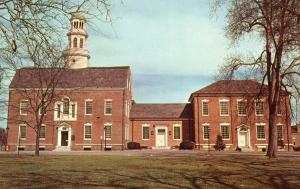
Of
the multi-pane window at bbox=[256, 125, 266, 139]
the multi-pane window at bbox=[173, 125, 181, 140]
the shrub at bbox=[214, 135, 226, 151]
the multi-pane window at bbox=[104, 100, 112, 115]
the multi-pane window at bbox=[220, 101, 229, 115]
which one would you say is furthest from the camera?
the multi-pane window at bbox=[173, 125, 181, 140]

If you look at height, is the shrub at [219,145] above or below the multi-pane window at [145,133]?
below

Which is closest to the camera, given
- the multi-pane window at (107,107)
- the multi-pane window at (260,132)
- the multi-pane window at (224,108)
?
the multi-pane window at (260,132)

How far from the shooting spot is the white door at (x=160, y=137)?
52375 millimetres

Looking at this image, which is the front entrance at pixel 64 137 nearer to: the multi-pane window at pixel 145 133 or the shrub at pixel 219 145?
the multi-pane window at pixel 145 133

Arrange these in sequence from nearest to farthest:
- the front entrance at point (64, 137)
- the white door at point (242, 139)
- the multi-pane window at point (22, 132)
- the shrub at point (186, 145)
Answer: the shrub at point (186, 145), the white door at point (242, 139), the front entrance at point (64, 137), the multi-pane window at point (22, 132)

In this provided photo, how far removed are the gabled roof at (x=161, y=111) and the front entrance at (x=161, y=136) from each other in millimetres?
1671

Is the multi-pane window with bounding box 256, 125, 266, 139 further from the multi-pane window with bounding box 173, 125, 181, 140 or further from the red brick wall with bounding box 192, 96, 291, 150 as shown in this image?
the multi-pane window with bounding box 173, 125, 181, 140

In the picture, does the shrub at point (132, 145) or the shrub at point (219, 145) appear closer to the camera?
the shrub at point (219, 145)

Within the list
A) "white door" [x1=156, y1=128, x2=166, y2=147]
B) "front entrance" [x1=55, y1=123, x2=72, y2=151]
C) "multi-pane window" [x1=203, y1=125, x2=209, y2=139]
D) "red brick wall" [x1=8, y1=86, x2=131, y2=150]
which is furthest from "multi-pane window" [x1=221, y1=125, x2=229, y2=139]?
"front entrance" [x1=55, y1=123, x2=72, y2=151]

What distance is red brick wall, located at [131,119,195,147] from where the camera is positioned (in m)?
52.3

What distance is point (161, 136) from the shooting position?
5275 cm

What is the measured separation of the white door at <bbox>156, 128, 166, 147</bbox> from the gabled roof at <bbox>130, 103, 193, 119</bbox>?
1.92 metres

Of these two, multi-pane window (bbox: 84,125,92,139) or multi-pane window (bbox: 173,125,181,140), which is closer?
multi-pane window (bbox: 84,125,92,139)

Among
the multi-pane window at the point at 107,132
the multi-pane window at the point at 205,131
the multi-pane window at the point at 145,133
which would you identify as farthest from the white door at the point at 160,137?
the multi-pane window at the point at 107,132
